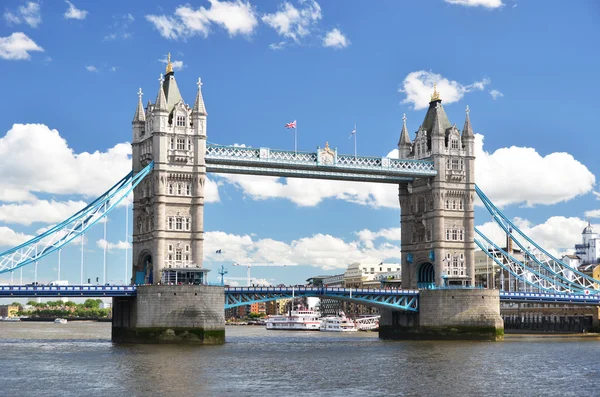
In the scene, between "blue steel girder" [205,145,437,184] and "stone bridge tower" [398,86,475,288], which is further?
"stone bridge tower" [398,86,475,288]

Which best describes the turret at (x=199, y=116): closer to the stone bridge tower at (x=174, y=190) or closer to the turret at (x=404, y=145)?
the stone bridge tower at (x=174, y=190)

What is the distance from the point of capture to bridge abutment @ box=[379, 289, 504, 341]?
99.4m

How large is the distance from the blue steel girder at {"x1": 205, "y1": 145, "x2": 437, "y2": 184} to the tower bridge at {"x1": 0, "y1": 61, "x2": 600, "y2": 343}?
0.12 metres

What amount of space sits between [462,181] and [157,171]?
115ft

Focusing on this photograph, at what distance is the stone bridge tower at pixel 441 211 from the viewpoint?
107m

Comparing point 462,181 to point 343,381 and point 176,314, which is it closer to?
point 176,314

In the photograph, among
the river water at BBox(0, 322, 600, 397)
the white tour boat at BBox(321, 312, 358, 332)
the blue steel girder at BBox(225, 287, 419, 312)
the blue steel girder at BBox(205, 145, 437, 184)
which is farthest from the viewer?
the white tour boat at BBox(321, 312, 358, 332)

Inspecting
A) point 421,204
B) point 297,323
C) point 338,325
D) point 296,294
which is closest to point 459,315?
point 421,204

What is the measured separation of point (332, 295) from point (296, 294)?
3823mm

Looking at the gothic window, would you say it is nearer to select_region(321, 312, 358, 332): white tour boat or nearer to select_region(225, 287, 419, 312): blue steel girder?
select_region(225, 287, 419, 312): blue steel girder

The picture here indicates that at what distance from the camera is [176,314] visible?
284ft

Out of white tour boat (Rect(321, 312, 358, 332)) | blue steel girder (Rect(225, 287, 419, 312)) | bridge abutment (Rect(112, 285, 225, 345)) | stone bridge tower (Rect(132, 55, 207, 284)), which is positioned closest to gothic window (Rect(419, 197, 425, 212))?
blue steel girder (Rect(225, 287, 419, 312))

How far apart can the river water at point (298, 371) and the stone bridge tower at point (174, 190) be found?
1019 cm

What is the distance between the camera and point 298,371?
6334 centimetres
